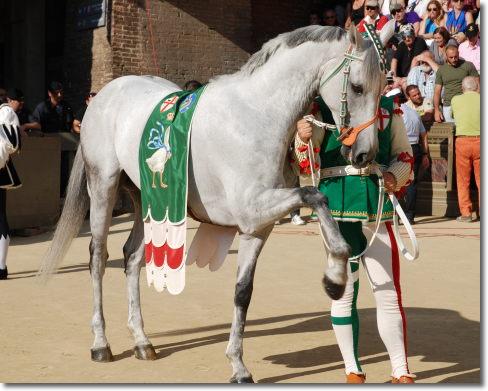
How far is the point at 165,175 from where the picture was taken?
3.93 metres

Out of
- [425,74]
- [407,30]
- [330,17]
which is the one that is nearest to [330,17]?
[330,17]

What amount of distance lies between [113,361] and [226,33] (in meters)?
11.3

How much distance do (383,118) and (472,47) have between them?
9768mm

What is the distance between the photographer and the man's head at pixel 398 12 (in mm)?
13305

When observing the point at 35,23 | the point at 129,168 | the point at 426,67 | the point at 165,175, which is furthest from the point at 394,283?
the point at 35,23

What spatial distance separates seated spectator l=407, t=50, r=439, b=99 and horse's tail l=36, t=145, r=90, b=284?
345 inches

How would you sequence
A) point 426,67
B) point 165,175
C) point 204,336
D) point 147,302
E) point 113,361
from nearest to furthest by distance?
point 165,175, point 113,361, point 204,336, point 147,302, point 426,67

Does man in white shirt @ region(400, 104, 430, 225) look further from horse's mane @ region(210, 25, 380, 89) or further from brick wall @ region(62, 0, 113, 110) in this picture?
horse's mane @ region(210, 25, 380, 89)

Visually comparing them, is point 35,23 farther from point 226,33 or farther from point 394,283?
point 394,283

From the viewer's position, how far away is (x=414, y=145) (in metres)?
10.6

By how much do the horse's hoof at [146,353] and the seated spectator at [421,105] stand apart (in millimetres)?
8272

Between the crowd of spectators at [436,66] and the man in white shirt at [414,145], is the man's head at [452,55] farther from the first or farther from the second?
the man in white shirt at [414,145]

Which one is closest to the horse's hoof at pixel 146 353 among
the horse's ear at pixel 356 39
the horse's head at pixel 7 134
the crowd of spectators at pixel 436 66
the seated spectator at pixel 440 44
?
the horse's ear at pixel 356 39

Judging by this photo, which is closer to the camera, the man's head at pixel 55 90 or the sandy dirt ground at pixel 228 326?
the sandy dirt ground at pixel 228 326
